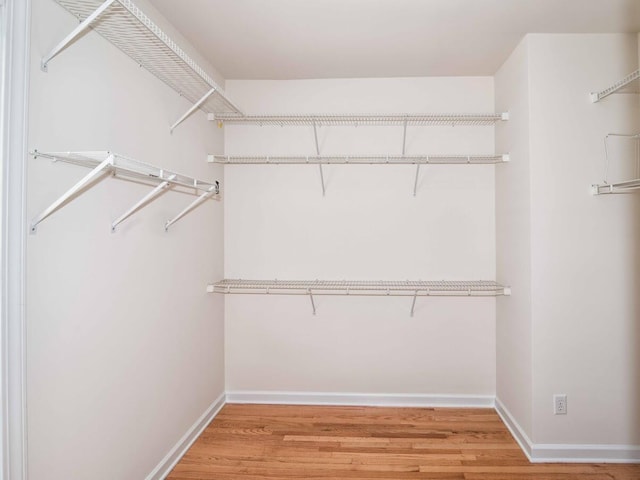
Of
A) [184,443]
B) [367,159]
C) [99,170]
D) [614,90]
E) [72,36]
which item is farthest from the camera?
[367,159]

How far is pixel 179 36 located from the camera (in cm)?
220

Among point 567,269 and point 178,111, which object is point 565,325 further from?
point 178,111

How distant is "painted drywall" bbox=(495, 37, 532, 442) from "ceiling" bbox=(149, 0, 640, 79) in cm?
25

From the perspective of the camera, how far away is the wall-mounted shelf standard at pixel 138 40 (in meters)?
1.30

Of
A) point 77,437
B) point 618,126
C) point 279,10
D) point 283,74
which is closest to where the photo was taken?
point 77,437

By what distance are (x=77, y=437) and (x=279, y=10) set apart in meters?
2.09

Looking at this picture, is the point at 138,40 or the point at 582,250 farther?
the point at 582,250

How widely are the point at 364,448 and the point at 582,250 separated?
1.70 metres

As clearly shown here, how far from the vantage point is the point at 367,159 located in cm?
275

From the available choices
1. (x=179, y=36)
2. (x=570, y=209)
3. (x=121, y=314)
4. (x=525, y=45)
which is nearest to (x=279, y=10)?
(x=179, y=36)

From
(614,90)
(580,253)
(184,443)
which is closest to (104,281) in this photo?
(184,443)

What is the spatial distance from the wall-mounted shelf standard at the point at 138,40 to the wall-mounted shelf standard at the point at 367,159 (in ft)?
1.87

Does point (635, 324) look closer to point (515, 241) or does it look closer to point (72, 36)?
point (515, 241)

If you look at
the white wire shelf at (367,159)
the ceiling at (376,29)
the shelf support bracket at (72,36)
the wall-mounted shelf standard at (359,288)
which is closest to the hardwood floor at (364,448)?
the wall-mounted shelf standard at (359,288)
